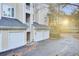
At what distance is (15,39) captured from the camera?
2285mm

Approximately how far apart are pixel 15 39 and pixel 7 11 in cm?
35

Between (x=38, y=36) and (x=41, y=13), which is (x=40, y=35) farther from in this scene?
(x=41, y=13)

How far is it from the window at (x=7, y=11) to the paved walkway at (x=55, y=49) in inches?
17.3

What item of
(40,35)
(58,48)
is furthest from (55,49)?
(40,35)

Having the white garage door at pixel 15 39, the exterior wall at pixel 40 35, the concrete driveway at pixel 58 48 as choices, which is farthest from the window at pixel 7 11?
the concrete driveway at pixel 58 48

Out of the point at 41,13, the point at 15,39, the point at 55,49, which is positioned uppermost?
the point at 41,13

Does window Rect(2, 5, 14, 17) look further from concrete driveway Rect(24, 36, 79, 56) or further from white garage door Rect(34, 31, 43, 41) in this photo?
concrete driveway Rect(24, 36, 79, 56)

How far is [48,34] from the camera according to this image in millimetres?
2357

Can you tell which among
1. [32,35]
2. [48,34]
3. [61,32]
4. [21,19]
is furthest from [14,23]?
[61,32]

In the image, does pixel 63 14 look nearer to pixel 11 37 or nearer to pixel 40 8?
pixel 40 8

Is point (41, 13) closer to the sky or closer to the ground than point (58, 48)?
closer to the sky

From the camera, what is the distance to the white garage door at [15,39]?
2262 mm

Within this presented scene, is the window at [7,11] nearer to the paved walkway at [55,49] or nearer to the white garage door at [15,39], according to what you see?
the white garage door at [15,39]

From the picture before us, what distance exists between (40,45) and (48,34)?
168mm
